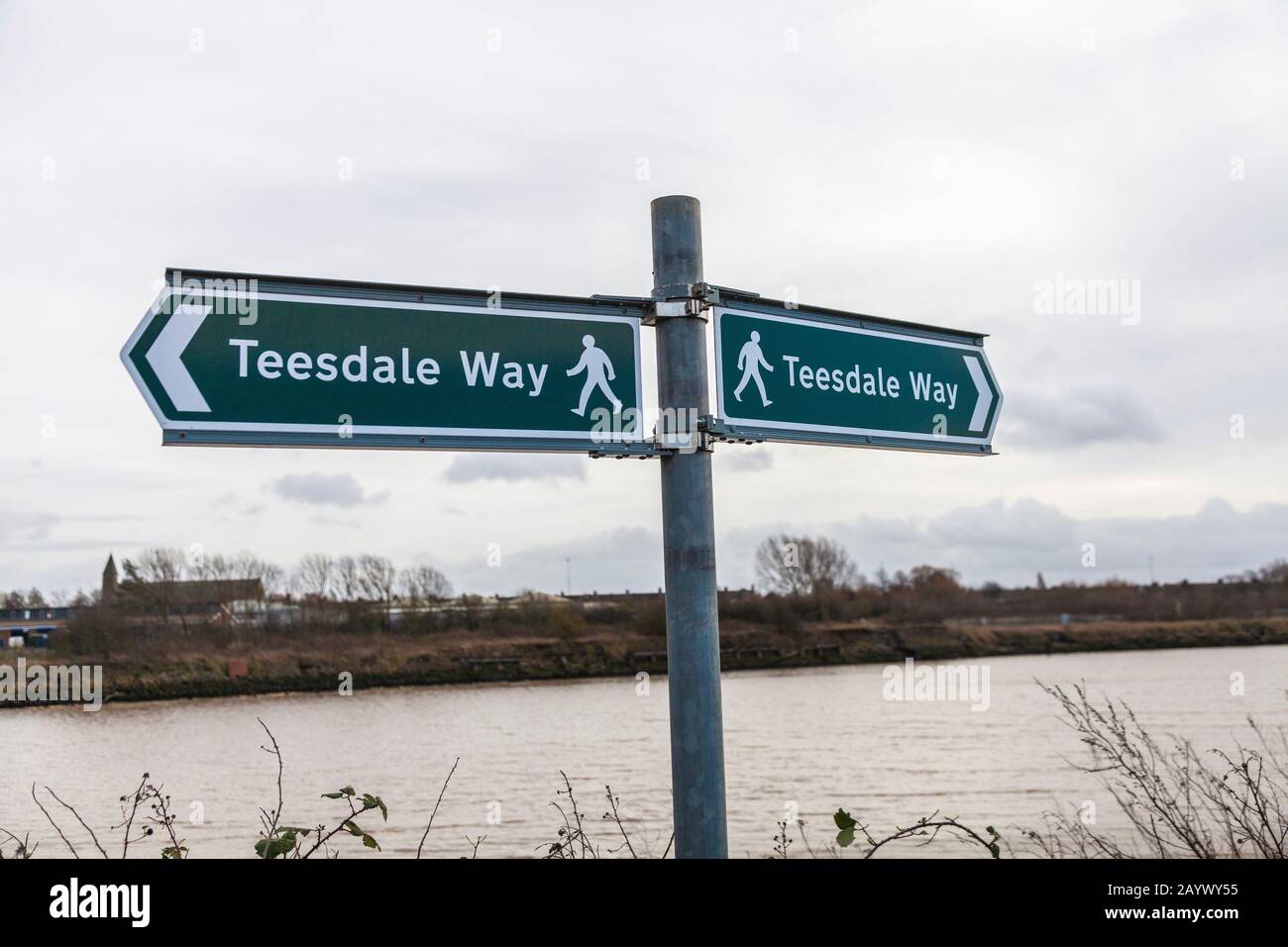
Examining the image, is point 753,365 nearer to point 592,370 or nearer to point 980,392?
point 592,370

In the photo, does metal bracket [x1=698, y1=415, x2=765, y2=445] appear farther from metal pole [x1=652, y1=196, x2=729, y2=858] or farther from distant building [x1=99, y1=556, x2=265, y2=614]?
distant building [x1=99, y1=556, x2=265, y2=614]

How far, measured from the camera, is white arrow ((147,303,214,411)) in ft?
7.93

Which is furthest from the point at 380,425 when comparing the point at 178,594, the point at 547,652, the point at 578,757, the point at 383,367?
the point at 178,594

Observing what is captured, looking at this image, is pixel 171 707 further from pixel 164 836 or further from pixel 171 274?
pixel 171 274

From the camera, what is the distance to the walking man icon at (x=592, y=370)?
283 cm

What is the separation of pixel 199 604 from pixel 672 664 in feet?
162

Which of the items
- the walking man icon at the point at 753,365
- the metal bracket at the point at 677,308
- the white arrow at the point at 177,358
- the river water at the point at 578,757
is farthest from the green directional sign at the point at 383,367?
the river water at the point at 578,757

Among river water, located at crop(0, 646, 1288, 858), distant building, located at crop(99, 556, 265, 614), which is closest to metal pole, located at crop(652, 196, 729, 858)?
river water, located at crop(0, 646, 1288, 858)

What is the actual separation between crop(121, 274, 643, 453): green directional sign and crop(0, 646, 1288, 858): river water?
5035mm

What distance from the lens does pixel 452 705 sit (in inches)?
1391

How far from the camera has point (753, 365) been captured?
2.96 metres

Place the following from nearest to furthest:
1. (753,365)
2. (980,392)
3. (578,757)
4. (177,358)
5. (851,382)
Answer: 1. (177,358)
2. (753,365)
3. (851,382)
4. (980,392)
5. (578,757)

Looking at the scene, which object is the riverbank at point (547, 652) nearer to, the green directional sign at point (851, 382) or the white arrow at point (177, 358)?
the green directional sign at point (851, 382)

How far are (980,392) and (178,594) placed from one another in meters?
48.8
